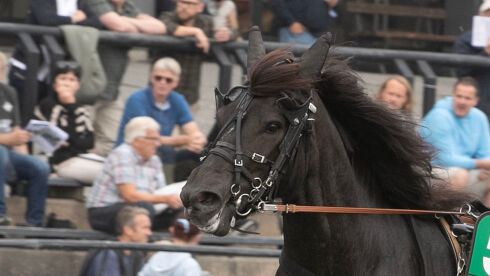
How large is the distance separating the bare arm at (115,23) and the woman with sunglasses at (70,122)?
0.61 m

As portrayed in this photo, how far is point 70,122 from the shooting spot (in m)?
7.68

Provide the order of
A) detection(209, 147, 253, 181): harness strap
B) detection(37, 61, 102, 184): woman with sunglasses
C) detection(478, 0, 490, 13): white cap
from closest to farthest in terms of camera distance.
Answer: detection(209, 147, 253, 181): harness strap < detection(37, 61, 102, 184): woman with sunglasses < detection(478, 0, 490, 13): white cap

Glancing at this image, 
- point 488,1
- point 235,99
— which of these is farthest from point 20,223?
point 488,1

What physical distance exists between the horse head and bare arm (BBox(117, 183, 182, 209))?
3.03 metres

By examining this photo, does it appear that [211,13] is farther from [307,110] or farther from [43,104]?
[307,110]

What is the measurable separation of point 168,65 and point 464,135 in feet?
7.77

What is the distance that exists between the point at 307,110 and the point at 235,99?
12.3 inches

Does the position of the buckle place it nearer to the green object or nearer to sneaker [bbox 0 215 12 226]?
Answer: the green object

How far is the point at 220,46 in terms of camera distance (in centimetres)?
856

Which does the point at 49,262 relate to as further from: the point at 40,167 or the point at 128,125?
the point at 128,125

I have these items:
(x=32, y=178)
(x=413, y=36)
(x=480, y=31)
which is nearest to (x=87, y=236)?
(x=32, y=178)

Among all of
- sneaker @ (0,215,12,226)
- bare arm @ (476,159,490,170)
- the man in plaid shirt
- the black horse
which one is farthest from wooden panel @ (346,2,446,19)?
the black horse

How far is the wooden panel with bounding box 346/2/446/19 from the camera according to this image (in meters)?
10.6

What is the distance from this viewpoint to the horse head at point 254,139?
13.5 ft
